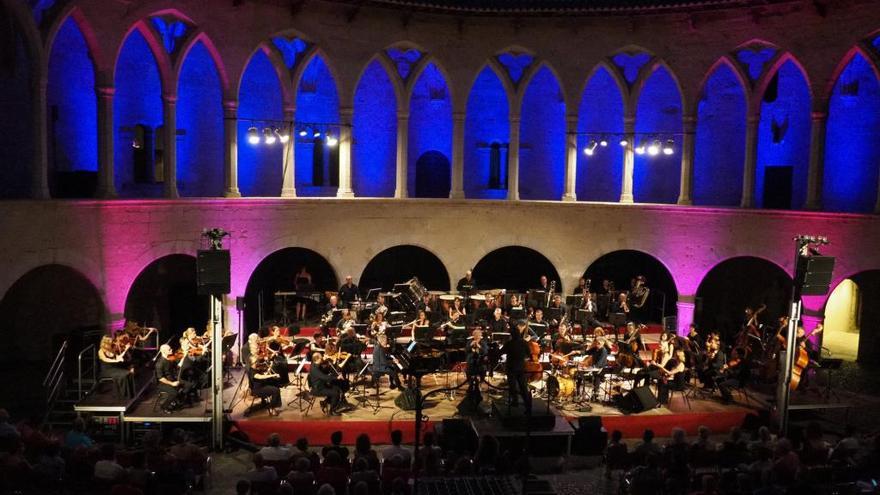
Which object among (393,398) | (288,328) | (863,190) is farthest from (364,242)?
(863,190)

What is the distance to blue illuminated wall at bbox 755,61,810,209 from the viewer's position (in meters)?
24.3

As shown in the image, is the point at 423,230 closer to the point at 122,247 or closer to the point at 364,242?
the point at 364,242

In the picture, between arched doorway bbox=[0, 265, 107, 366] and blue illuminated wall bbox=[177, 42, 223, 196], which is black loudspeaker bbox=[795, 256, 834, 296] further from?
arched doorway bbox=[0, 265, 107, 366]

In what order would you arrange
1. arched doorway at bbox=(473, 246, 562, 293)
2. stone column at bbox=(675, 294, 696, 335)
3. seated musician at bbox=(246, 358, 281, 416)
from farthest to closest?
arched doorway at bbox=(473, 246, 562, 293)
stone column at bbox=(675, 294, 696, 335)
seated musician at bbox=(246, 358, 281, 416)

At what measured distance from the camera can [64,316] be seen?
22.0m

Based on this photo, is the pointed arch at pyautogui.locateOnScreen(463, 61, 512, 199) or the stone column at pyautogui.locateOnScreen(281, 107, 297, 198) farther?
the pointed arch at pyautogui.locateOnScreen(463, 61, 512, 199)

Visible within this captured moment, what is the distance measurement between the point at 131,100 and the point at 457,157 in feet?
34.1

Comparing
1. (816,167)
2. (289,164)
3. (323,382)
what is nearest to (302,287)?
(289,164)

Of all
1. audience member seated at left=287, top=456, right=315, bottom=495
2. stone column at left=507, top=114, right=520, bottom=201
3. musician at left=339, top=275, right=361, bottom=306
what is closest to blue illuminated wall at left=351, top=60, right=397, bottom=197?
stone column at left=507, top=114, right=520, bottom=201

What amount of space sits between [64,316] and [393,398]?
35.9 ft

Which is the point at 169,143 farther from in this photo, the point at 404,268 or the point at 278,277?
the point at 404,268

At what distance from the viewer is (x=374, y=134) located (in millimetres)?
27375

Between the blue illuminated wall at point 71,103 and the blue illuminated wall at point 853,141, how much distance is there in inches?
874

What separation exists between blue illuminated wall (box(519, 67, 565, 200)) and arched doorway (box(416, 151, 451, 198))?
2869mm
